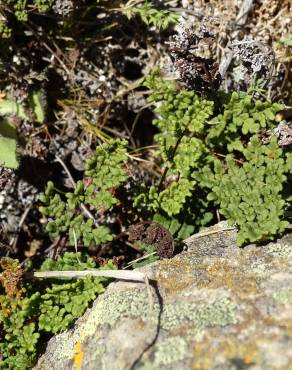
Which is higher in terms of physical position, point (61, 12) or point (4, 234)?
point (61, 12)

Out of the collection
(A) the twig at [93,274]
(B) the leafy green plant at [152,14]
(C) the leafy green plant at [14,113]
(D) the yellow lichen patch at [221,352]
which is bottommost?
(A) the twig at [93,274]

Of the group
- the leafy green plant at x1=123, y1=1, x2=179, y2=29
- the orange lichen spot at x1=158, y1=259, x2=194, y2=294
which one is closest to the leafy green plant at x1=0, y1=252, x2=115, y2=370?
the orange lichen spot at x1=158, y1=259, x2=194, y2=294

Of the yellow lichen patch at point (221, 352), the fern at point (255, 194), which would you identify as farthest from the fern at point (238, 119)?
the yellow lichen patch at point (221, 352)

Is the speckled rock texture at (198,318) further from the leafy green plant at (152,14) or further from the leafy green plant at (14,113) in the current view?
Result: the leafy green plant at (152,14)

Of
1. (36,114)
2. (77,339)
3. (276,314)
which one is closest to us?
(276,314)

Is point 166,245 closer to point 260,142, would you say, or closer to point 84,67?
point 260,142

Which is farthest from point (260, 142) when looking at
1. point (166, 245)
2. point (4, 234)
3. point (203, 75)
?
point (4, 234)

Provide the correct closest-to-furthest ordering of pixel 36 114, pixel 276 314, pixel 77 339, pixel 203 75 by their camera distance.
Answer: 1. pixel 276 314
2. pixel 77 339
3. pixel 203 75
4. pixel 36 114
